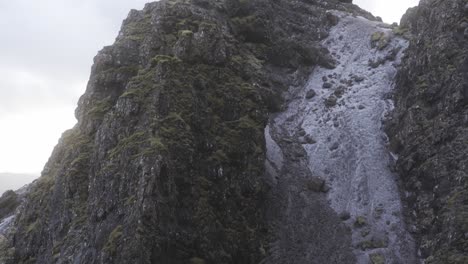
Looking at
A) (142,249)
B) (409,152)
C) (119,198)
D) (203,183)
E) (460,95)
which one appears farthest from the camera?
(409,152)

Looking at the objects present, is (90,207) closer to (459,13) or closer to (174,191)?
(174,191)

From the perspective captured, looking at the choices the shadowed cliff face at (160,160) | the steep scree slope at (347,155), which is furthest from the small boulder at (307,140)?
the shadowed cliff face at (160,160)

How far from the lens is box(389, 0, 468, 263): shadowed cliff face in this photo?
97.9 ft

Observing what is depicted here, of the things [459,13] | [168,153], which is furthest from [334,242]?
[459,13]

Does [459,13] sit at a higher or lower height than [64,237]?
higher

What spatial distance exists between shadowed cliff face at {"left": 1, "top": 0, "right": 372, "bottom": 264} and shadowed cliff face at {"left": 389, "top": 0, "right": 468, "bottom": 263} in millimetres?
11549

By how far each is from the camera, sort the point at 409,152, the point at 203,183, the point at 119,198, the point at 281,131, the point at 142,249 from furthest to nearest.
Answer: the point at 281,131 < the point at 409,152 < the point at 203,183 < the point at 119,198 < the point at 142,249

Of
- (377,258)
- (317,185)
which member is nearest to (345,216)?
(317,185)

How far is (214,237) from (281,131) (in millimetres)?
17460

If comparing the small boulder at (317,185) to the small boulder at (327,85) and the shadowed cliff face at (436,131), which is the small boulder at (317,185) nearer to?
the shadowed cliff face at (436,131)

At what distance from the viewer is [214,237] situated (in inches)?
1196

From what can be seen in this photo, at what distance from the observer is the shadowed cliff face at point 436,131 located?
97.9 ft

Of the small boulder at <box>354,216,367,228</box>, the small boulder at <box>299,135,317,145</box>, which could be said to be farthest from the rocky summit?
the small boulder at <box>299,135,317,145</box>

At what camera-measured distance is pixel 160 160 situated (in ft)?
97.1
